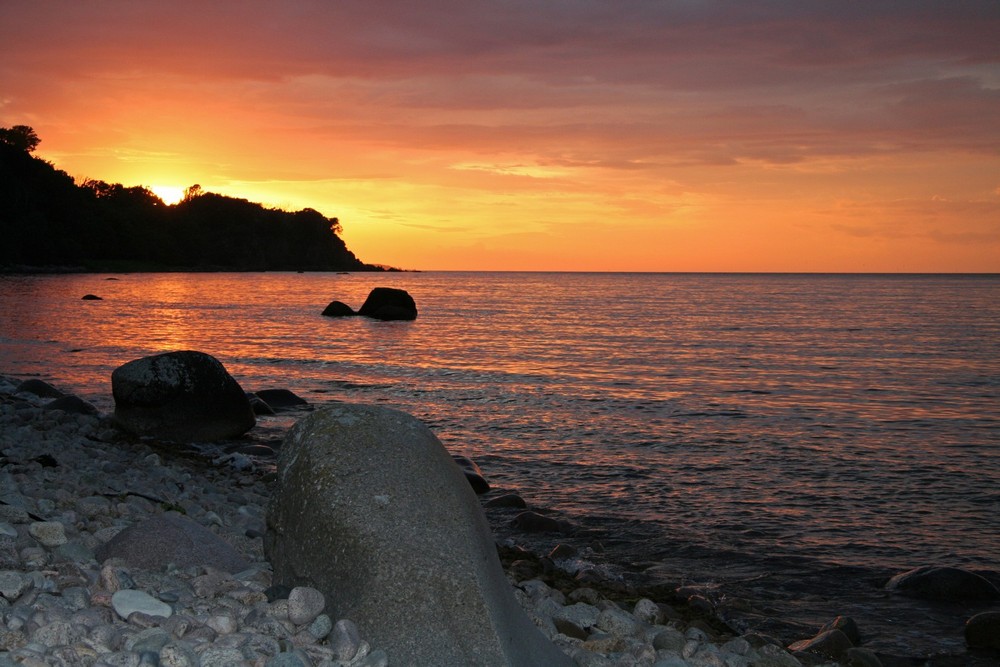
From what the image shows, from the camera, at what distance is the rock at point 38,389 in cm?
1694

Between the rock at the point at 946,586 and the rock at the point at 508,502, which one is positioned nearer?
the rock at the point at 946,586

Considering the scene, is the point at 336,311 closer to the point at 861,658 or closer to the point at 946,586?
the point at 946,586

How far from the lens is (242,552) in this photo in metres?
6.41

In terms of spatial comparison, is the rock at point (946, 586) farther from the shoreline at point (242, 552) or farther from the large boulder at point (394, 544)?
the large boulder at point (394, 544)

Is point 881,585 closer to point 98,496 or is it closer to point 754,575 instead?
point 754,575

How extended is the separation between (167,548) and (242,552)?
123 centimetres

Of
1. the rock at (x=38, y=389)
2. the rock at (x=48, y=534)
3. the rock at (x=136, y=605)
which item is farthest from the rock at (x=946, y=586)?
the rock at (x=38, y=389)

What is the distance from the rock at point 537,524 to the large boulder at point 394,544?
4.79m

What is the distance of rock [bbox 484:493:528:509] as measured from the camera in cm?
1081

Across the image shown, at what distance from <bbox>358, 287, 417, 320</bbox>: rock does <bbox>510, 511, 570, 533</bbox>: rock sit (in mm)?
34166

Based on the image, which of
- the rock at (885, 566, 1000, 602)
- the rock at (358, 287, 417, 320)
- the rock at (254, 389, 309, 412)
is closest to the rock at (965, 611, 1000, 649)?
the rock at (885, 566, 1000, 602)

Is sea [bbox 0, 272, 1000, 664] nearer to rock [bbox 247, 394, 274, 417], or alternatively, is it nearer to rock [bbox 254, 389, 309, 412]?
rock [bbox 254, 389, 309, 412]

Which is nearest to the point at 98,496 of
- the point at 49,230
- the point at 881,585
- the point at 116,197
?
the point at 881,585

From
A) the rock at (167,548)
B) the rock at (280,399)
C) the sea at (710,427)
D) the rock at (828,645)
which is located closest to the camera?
the rock at (167,548)
